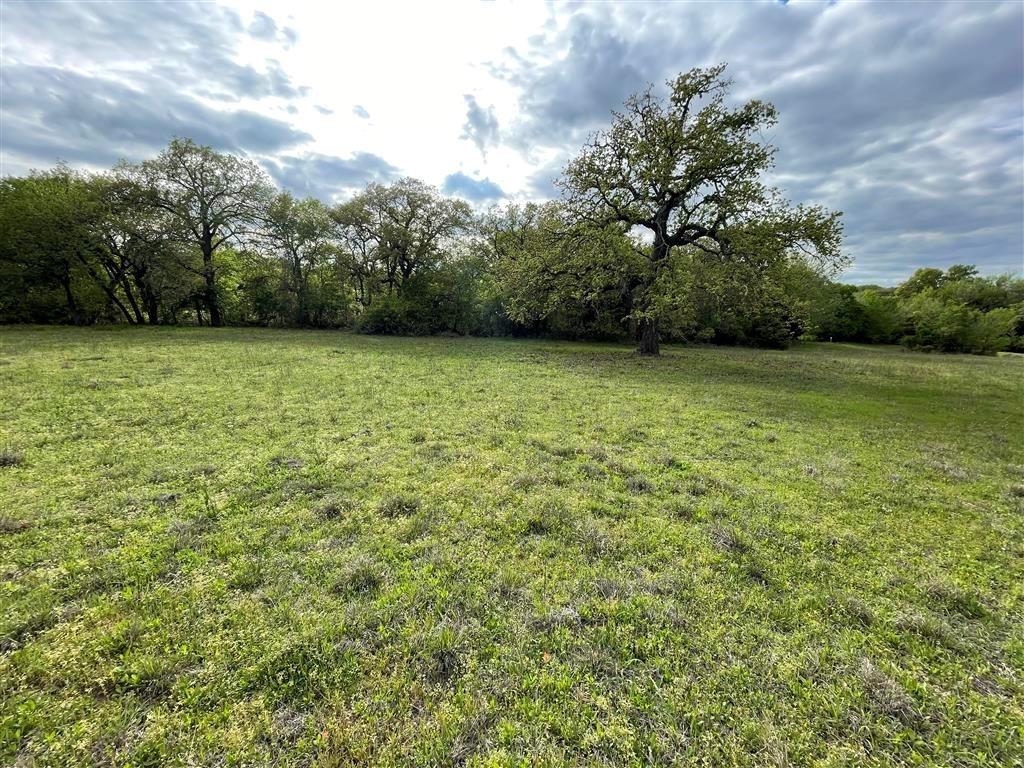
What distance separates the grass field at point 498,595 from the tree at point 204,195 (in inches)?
1202

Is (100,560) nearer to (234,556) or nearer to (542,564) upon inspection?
(234,556)

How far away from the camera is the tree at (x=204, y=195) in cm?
2942

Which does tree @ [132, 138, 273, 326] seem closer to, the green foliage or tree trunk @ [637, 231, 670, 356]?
the green foliage

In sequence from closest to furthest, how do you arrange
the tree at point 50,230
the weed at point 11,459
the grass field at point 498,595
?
the grass field at point 498,595
the weed at point 11,459
the tree at point 50,230

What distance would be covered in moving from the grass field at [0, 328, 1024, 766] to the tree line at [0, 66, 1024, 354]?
42.0 ft

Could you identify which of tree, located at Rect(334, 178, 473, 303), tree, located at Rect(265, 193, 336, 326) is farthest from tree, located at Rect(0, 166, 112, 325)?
tree, located at Rect(334, 178, 473, 303)

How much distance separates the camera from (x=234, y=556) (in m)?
3.80

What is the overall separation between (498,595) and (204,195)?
39.9 metres

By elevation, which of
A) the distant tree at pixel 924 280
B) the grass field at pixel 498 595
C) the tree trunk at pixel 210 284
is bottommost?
the grass field at pixel 498 595

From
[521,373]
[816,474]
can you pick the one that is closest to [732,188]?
[521,373]

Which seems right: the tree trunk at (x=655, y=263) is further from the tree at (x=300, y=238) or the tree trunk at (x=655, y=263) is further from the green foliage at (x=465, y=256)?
the tree at (x=300, y=238)

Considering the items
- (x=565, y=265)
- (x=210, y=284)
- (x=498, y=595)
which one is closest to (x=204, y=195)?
(x=210, y=284)

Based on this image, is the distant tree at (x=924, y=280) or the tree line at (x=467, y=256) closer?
the tree line at (x=467, y=256)

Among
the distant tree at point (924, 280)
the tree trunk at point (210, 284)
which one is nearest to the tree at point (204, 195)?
the tree trunk at point (210, 284)
